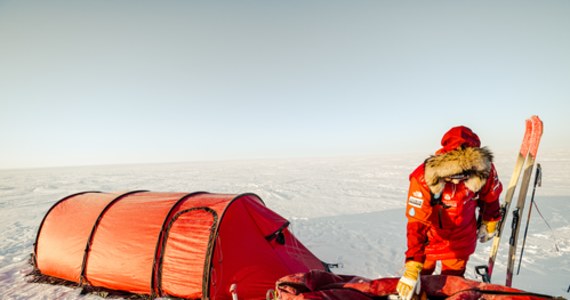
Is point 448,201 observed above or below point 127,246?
above

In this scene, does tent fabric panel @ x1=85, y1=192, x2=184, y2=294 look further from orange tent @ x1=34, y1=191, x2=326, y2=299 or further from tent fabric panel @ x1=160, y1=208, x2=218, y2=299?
tent fabric panel @ x1=160, y1=208, x2=218, y2=299

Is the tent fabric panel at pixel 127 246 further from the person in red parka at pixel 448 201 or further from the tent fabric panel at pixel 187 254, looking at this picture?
the person in red parka at pixel 448 201

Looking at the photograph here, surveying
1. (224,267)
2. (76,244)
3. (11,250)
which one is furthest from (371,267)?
(11,250)

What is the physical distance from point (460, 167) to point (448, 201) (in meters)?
0.39

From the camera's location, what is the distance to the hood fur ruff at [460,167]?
214 centimetres

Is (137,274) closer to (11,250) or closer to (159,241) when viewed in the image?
(159,241)

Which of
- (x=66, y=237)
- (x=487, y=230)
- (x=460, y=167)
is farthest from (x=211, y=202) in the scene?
(x=487, y=230)

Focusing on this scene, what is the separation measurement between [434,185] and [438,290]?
0.85 metres

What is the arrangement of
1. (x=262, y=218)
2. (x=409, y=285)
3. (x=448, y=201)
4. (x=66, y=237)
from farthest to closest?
(x=66, y=237) → (x=262, y=218) → (x=448, y=201) → (x=409, y=285)

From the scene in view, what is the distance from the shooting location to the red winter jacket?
2.16 metres

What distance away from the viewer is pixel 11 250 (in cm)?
593

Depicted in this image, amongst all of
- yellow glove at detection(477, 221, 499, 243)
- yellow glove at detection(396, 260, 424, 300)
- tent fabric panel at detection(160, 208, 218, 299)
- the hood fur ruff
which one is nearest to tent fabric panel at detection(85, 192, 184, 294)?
tent fabric panel at detection(160, 208, 218, 299)

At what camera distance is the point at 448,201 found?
2.33 metres

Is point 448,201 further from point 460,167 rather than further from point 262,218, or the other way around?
point 262,218
